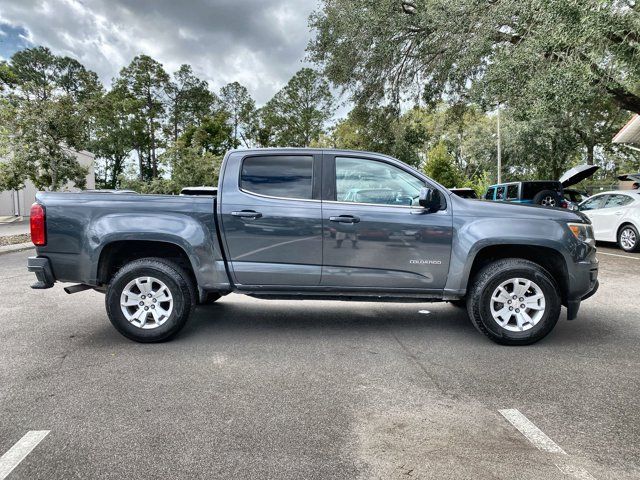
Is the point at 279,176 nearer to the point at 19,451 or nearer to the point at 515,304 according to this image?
the point at 515,304

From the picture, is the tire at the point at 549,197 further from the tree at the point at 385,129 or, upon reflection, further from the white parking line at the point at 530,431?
the white parking line at the point at 530,431

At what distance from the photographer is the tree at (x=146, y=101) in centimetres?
5231

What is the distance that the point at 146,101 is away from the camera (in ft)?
175

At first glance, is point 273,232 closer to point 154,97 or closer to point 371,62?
point 371,62

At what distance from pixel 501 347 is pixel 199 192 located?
4110 millimetres

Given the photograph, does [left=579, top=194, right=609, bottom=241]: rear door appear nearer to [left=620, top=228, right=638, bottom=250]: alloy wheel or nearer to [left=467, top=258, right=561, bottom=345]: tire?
[left=620, top=228, right=638, bottom=250]: alloy wheel

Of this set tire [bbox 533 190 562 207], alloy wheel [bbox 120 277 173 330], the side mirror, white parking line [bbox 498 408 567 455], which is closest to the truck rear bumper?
alloy wheel [bbox 120 277 173 330]

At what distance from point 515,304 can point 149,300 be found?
3.63 metres

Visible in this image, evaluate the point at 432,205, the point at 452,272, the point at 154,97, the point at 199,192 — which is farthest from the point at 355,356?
the point at 154,97

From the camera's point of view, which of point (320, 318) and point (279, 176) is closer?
point (279, 176)

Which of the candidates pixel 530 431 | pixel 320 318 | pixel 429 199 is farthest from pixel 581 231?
pixel 320 318

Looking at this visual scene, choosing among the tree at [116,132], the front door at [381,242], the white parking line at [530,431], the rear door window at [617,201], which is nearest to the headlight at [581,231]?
the front door at [381,242]

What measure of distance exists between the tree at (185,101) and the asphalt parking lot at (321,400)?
55.8 metres

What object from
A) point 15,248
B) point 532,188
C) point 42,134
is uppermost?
point 42,134
